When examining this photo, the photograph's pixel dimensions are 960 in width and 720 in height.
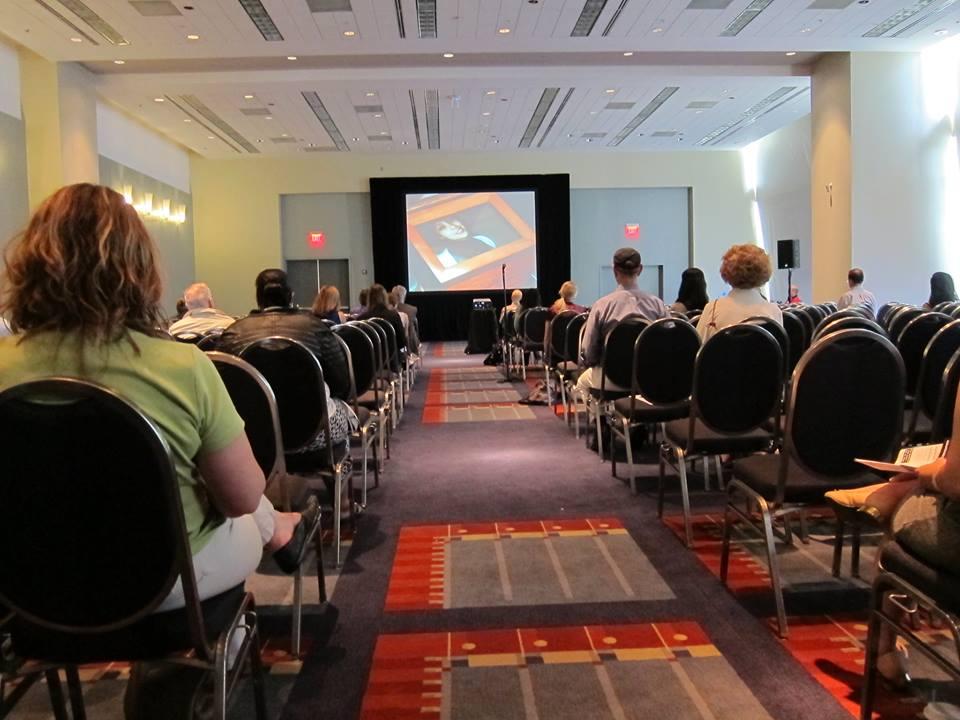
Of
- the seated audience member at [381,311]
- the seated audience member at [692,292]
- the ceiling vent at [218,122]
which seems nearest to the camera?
the seated audience member at [692,292]

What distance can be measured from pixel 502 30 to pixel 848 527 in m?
8.40

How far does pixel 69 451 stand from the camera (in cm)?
128

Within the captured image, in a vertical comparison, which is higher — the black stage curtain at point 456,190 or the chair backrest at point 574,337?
the black stage curtain at point 456,190

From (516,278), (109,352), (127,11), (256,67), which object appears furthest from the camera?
(516,278)

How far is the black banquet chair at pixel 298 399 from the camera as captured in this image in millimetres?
2891

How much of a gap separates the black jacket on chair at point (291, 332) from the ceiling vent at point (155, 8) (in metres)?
7.03

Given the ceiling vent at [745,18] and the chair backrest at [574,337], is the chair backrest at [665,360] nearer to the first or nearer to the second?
the chair backrest at [574,337]

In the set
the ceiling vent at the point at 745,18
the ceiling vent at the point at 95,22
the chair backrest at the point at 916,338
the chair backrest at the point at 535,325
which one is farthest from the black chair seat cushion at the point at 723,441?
the ceiling vent at the point at 95,22

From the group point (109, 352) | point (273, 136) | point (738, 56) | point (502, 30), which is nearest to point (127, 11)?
point (502, 30)

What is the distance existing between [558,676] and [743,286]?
94.5 inches

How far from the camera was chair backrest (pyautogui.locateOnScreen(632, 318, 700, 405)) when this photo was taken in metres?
4.02

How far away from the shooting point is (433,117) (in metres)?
14.9

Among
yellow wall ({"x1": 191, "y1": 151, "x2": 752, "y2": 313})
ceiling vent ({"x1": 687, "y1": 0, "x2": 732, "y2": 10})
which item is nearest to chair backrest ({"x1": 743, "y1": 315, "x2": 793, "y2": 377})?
ceiling vent ({"x1": 687, "y1": 0, "x2": 732, "y2": 10})

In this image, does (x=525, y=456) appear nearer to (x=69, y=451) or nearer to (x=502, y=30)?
(x=69, y=451)
